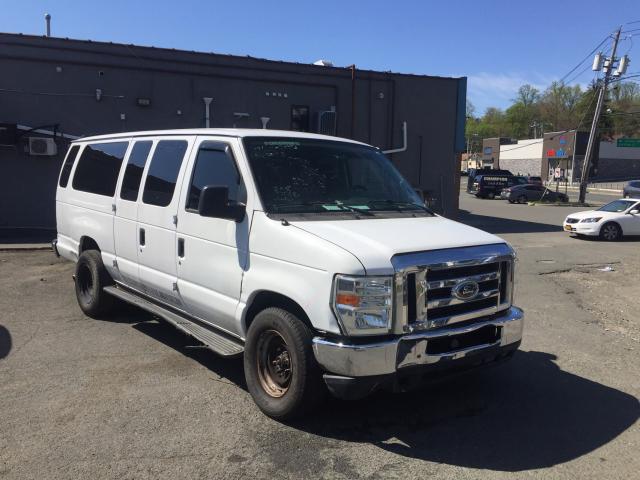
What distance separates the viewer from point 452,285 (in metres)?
3.86

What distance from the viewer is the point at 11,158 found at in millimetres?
14406

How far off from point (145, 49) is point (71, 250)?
960cm

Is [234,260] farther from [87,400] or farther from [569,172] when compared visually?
[569,172]

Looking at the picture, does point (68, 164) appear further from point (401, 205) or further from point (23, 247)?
point (23, 247)

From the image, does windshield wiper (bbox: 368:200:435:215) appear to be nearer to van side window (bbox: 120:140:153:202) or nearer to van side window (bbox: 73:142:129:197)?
van side window (bbox: 120:140:153:202)

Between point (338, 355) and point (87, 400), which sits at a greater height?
point (338, 355)

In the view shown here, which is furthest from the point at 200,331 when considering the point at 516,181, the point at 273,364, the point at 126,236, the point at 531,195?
the point at 516,181

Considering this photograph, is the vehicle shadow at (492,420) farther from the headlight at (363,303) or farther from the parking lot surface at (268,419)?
the headlight at (363,303)

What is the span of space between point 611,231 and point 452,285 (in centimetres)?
1606

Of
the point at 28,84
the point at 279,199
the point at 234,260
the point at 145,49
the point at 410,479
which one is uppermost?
the point at 145,49

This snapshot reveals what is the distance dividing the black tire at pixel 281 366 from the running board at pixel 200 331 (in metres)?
0.22

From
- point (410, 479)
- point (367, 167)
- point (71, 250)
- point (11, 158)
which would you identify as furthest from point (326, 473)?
point (11, 158)

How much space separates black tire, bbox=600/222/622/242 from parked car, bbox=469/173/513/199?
27.7 meters

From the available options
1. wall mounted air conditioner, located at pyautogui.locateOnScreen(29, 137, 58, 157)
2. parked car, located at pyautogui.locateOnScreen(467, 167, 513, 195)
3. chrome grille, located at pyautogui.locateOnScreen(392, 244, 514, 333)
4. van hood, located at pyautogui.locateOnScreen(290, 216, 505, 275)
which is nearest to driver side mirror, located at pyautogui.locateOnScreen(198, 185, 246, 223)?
van hood, located at pyautogui.locateOnScreen(290, 216, 505, 275)
